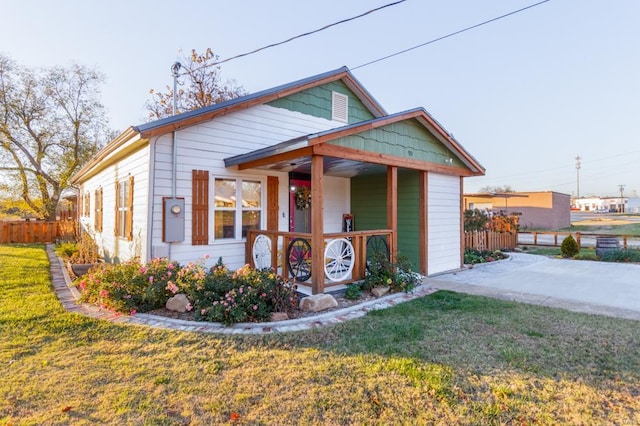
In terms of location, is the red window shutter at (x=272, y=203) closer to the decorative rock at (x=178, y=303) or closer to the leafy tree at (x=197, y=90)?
the decorative rock at (x=178, y=303)

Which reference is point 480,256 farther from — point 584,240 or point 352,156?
point 584,240

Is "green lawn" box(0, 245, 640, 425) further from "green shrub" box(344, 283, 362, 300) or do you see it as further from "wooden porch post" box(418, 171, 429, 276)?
"wooden porch post" box(418, 171, 429, 276)

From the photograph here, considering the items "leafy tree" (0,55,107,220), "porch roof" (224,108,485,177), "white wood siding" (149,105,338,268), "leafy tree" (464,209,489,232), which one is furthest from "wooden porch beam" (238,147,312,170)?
"leafy tree" (0,55,107,220)

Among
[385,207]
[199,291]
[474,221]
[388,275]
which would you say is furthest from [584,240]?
[199,291]

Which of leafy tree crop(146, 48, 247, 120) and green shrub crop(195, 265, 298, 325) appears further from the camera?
leafy tree crop(146, 48, 247, 120)

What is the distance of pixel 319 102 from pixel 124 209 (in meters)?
5.45

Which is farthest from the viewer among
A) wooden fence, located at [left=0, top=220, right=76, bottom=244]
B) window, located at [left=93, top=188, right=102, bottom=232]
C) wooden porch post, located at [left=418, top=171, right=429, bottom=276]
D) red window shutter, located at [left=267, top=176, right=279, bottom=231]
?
wooden fence, located at [left=0, top=220, right=76, bottom=244]

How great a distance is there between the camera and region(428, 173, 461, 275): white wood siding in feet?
25.9

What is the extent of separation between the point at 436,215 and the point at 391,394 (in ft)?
19.7

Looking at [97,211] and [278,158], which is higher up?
[278,158]

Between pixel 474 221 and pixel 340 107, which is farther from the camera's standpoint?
pixel 474 221

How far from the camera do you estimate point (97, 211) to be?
424 inches

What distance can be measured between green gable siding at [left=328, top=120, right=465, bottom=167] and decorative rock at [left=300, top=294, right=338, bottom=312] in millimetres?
2470

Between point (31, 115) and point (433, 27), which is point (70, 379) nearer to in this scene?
point (433, 27)
